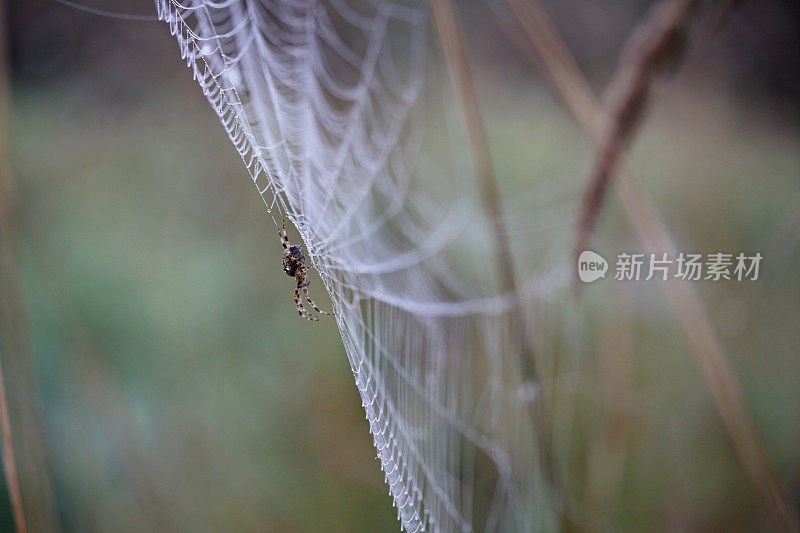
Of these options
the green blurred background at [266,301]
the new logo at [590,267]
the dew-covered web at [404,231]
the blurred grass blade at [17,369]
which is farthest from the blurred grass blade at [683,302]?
the blurred grass blade at [17,369]

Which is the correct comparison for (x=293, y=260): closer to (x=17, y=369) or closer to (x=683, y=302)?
(x=17, y=369)

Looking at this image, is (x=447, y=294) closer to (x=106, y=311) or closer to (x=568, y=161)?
(x=568, y=161)

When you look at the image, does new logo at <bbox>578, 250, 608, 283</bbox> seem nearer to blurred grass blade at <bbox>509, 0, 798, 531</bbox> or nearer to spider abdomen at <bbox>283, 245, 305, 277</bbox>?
blurred grass blade at <bbox>509, 0, 798, 531</bbox>

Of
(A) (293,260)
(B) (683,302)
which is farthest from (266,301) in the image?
(B) (683,302)

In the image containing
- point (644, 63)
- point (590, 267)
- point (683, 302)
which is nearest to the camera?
point (644, 63)

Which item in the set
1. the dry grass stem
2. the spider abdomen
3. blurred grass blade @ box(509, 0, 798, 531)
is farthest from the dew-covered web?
the dry grass stem

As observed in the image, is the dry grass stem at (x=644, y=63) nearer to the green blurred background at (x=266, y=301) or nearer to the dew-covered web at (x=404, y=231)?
the dew-covered web at (x=404, y=231)
